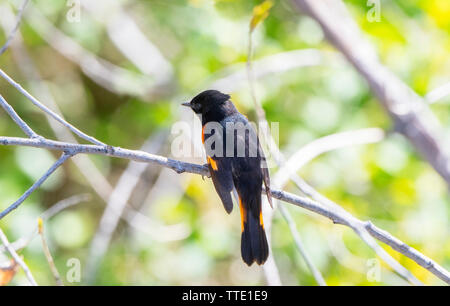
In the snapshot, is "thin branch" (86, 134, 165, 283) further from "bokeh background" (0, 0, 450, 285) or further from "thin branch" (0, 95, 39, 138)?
"thin branch" (0, 95, 39, 138)

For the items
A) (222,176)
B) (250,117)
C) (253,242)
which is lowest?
(253,242)

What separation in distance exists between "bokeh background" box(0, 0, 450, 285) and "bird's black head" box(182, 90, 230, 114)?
781 mm

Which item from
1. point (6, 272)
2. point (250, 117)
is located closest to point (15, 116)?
point (6, 272)

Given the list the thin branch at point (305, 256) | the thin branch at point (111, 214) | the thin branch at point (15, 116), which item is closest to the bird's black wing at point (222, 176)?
the thin branch at point (305, 256)

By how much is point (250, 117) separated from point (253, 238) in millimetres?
2315

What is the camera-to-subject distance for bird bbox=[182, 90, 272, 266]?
10.3ft

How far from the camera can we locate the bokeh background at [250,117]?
15.1 ft

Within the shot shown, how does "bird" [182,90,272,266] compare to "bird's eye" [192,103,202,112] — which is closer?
"bird" [182,90,272,266]

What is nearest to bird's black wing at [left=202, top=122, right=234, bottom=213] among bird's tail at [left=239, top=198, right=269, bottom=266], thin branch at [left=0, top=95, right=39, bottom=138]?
bird's tail at [left=239, top=198, right=269, bottom=266]

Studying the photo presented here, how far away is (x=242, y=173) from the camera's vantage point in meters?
3.32

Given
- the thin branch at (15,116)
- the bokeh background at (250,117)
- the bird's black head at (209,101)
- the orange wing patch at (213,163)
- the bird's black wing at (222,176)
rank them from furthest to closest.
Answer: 1. the bokeh background at (250,117)
2. the bird's black head at (209,101)
3. the orange wing patch at (213,163)
4. the bird's black wing at (222,176)
5. the thin branch at (15,116)

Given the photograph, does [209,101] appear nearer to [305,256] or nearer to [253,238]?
[253,238]

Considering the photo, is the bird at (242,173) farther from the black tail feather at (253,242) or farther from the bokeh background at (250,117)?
the bokeh background at (250,117)

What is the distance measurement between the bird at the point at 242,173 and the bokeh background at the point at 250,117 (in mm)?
1118
